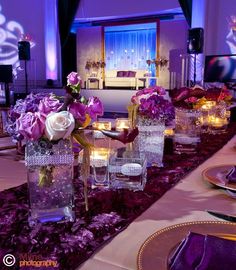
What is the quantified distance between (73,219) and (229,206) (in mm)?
356

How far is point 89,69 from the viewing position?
1003 centimetres

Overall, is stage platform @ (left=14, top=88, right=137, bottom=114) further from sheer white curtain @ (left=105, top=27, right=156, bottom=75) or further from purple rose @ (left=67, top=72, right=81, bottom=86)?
purple rose @ (left=67, top=72, right=81, bottom=86)

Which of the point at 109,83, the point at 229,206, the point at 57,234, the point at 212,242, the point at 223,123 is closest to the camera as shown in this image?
the point at 212,242

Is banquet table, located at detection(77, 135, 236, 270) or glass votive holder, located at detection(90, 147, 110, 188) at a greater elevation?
glass votive holder, located at detection(90, 147, 110, 188)

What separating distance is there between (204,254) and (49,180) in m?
0.33

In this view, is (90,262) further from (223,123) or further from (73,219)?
(223,123)

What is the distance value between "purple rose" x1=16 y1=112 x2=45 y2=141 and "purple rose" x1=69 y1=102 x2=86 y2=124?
0.23 feet

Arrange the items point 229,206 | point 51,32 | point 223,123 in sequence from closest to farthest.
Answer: point 229,206, point 223,123, point 51,32

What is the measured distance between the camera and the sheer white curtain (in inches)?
380

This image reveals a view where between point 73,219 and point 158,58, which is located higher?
point 158,58

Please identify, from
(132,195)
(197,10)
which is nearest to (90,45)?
(197,10)

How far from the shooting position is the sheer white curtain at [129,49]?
9.64m

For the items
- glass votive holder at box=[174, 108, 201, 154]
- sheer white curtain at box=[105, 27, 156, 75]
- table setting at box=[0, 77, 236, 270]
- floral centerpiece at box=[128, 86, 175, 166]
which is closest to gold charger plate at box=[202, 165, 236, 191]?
table setting at box=[0, 77, 236, 270]

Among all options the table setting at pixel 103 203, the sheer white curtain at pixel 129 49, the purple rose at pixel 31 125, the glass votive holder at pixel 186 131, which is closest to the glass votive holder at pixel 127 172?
the table setting at pixel 103 203
